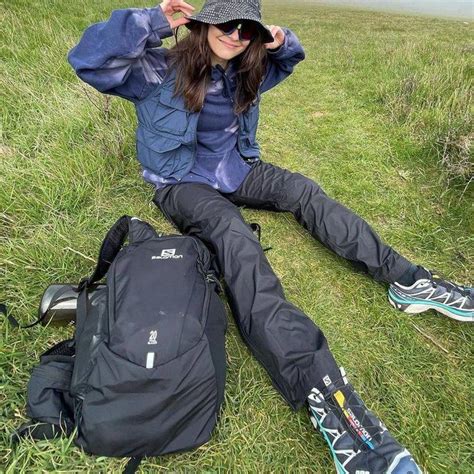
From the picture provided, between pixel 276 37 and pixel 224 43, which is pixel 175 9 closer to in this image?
pixel 224 43

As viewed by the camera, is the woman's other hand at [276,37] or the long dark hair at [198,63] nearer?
the long dark hair at [198,63]

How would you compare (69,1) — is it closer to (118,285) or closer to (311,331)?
(118,285)

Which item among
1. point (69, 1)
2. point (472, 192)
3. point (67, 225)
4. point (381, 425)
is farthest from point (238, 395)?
point (69, 1)

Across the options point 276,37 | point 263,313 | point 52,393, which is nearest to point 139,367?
point 52,393

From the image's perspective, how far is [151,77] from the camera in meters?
2.65

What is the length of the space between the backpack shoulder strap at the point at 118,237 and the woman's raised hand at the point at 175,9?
1.40 meters

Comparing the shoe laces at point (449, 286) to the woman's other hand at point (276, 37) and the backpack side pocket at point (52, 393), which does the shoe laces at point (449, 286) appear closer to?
the woman's other hand at point (276, 37)

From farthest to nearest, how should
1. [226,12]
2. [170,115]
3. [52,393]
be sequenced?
[170,115] < [226,12] < [52,393]

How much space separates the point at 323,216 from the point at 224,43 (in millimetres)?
1499

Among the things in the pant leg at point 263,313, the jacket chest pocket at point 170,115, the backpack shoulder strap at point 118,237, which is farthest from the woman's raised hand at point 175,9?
the backpack shoulder strap at point 118,237

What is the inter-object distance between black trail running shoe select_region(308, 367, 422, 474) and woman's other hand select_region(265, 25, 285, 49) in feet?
8.30

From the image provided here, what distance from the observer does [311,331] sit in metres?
2.10

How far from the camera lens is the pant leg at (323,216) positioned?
266 centimetres

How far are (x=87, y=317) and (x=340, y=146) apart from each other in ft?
12.7
